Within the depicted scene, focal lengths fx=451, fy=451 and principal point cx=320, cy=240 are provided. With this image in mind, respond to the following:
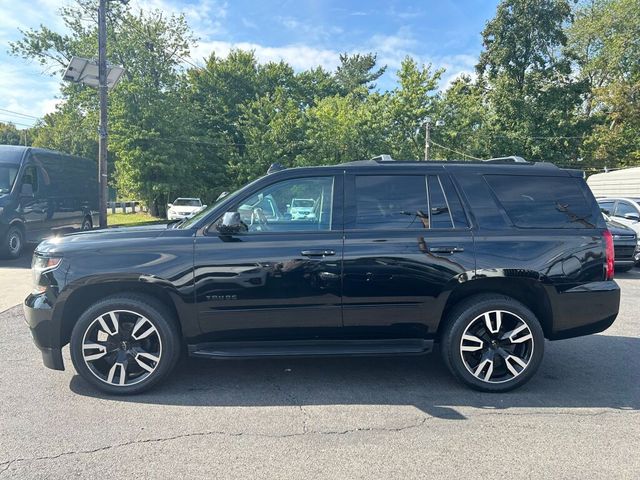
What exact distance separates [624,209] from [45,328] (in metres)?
12.8

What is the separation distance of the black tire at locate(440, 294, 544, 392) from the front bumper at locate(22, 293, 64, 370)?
3147 millimetres

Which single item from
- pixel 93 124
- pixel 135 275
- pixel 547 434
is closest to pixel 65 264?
pixel 135 275

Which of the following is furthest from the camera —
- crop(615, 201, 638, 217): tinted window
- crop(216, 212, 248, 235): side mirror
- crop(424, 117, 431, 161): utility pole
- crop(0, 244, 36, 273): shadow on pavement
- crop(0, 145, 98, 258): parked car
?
crop(424, 117, 431, 161): utility pole

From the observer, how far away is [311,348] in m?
3.70

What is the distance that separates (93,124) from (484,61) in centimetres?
2736

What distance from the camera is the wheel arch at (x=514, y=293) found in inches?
148

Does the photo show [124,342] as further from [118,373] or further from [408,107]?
[408,107]

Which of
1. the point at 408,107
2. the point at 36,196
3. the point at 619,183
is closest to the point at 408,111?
the point at 408,107

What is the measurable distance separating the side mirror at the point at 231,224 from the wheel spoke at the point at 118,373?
134 centimetres

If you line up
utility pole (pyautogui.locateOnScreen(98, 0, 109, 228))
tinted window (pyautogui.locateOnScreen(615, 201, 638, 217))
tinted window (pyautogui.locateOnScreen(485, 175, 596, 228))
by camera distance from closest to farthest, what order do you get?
tinted window (pyautogui.locateOnScreen(485, 175, 596, 228)), tinted window (pyautogui.locateOnScreen(615, 201, 638, 217)), utility pole (pyautogui.locateOnScreen(98, 0, 109, 228))

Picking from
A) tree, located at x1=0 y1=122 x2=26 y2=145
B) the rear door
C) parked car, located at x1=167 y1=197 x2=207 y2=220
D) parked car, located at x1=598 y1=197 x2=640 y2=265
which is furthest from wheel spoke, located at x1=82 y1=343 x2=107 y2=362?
tree, located at x1=0 y1=122 x2=26 y2=145

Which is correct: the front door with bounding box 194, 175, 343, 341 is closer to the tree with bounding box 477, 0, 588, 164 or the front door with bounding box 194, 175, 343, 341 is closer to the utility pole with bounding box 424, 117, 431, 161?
the utility pole with bounding box 424, 117, 431, 161

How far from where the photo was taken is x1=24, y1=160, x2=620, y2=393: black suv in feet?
11.7

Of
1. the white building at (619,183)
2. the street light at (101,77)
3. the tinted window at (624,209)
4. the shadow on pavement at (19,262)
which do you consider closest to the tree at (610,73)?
the white building at (619,183)
